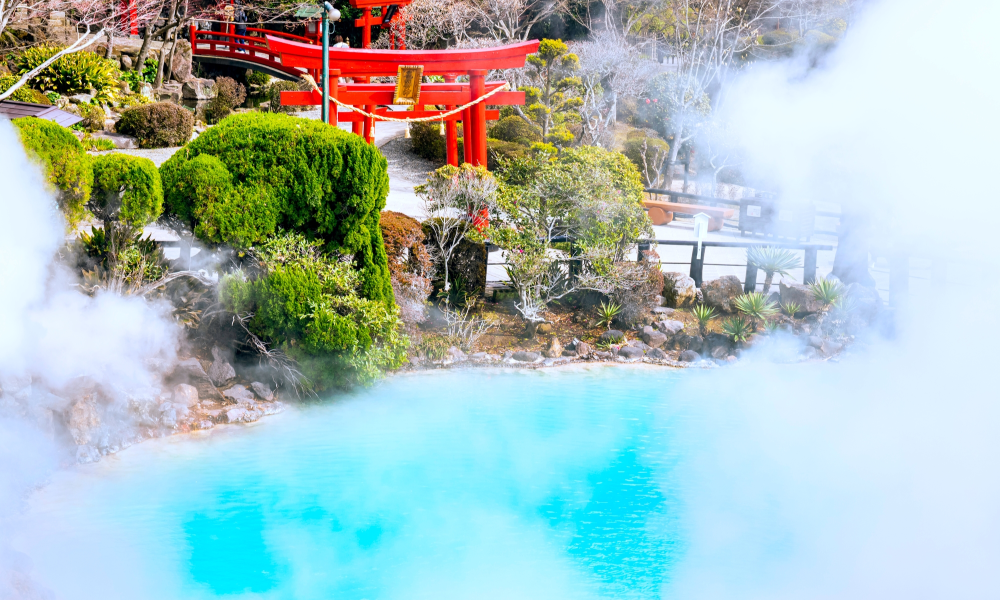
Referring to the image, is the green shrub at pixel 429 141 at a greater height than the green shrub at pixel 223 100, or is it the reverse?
the green shrub at pixel 223 100

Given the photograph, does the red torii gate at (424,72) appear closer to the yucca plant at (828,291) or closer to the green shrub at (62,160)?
the green shrub at (62,160)

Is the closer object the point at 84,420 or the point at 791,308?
the point at 84,420

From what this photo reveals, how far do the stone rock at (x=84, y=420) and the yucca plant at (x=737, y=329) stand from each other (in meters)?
7.91

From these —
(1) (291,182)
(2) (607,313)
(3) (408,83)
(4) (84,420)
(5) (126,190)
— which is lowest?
(4) (84,420)

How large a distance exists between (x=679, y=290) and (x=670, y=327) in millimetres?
806

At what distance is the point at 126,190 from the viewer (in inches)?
325

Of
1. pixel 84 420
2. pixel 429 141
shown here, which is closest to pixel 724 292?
pixel 84 420

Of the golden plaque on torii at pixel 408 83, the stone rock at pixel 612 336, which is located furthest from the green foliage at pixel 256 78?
the stone rock at pixel 612 336

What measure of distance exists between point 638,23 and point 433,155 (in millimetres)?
7394

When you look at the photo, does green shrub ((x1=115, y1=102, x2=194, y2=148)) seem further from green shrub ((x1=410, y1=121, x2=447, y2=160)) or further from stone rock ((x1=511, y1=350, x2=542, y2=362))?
stone rock ((x1=511, y1=350, x2=542, y2=362))

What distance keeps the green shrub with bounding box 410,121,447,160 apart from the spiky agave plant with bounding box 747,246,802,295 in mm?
12913

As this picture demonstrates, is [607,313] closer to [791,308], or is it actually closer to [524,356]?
[524,356]

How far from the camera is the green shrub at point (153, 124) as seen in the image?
19.1 m

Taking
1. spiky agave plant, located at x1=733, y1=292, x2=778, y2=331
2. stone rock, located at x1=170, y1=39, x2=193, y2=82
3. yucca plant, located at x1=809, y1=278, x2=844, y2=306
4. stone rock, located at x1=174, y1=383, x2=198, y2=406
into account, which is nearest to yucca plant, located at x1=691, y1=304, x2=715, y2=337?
spiky agave plant, located at x1=733, y1=292, x2=778, y2=331
